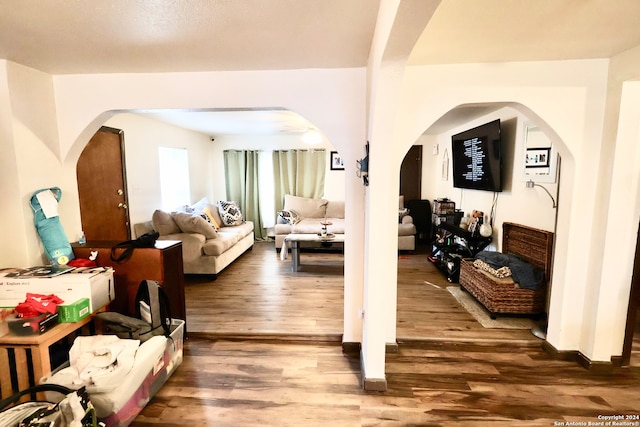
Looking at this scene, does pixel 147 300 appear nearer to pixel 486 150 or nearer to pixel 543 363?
pixel 543 363

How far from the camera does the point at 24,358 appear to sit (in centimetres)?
167

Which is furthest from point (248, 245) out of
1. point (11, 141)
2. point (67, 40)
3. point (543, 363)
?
point (543, 363)

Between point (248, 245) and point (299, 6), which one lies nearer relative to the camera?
point (299, 6)

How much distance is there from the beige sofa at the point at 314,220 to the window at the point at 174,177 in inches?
70.0

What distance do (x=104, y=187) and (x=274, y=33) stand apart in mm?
2950

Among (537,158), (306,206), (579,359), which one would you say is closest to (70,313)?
(579,359)

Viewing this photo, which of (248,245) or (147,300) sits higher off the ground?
(147,300)

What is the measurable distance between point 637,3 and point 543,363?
2302mm

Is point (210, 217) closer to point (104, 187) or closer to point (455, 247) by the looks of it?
point (104, 187)

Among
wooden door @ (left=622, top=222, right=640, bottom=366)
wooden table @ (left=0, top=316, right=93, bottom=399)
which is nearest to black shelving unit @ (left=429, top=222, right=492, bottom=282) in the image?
wooden door @ (left=622, top=222, right=640, bottom=366)

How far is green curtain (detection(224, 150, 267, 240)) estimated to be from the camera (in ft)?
20.2

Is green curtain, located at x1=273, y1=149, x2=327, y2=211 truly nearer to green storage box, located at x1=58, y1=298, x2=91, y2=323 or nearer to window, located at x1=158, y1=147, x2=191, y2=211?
window, located at x1=158, y1=147, x2=191, y2=211

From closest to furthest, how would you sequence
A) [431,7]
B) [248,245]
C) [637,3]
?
[431,7]
[637,3]
[248,245]

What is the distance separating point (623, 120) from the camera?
196 cm
